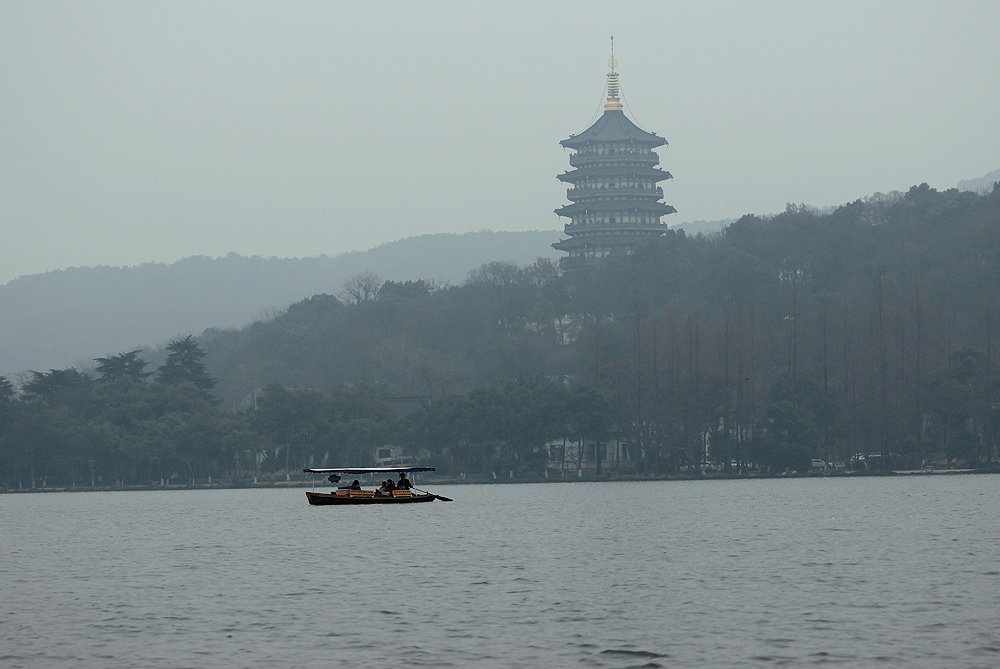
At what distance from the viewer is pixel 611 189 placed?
466ft

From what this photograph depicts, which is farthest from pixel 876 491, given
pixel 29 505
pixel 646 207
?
pixel 646 207

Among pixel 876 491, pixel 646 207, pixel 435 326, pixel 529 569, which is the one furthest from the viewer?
pixel 646 207

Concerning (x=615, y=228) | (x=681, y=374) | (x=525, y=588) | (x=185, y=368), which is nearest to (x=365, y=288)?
(x=615, y=228)

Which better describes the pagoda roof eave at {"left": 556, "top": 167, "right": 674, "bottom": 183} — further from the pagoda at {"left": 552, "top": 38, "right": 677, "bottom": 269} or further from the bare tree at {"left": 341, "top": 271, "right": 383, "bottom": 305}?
the bare tree at {"left": 341, "top": 271, "right": 383, "bottom": 305}

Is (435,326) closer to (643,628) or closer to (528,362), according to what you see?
(528,362)

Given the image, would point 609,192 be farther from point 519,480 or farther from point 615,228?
point 519,480

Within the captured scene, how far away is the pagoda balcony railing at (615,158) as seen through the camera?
142625 mm

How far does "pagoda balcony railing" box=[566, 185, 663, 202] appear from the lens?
141375mm

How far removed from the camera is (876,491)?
6712cm

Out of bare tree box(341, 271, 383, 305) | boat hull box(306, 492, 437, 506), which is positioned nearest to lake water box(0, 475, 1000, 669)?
boat hull box(306, 492, 437, 506)

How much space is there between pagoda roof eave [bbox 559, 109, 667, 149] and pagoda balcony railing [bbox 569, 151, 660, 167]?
5.29 ft

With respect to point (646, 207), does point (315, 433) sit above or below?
below

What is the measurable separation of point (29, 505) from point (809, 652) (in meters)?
68.0

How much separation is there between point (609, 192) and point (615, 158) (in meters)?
3.90
